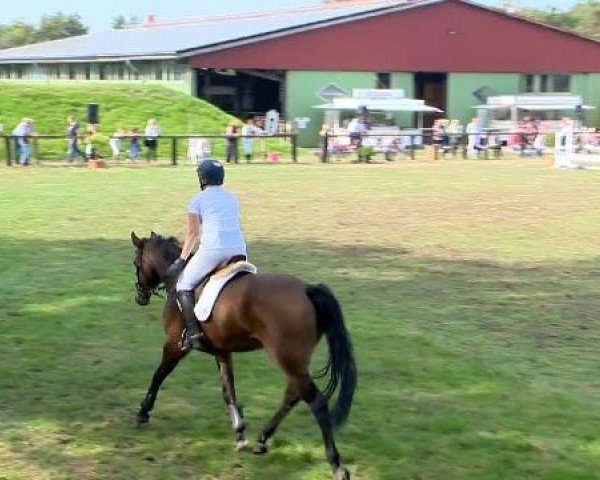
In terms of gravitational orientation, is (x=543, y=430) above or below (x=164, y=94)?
below

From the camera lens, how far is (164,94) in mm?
41938

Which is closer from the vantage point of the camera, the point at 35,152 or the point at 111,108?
the point at 35,152

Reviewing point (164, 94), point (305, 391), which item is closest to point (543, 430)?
point (305, 391)

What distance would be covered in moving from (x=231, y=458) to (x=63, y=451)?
103 centimetres

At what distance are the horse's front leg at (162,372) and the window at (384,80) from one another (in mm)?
42503

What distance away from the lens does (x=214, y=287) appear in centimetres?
613

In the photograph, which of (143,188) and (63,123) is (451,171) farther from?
(63,123)

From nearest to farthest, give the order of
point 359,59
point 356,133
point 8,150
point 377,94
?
point 8,150 → point 356,133 → point 377,94 → point 359,59

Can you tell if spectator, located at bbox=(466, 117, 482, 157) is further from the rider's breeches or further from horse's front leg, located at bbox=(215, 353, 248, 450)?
the rider's breeches

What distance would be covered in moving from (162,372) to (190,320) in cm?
62

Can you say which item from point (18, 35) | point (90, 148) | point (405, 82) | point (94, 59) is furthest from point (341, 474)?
point (18, 35)

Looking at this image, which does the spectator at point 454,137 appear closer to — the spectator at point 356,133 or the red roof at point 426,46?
the spectator at point 356,133

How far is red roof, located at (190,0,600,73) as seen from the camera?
45.2m

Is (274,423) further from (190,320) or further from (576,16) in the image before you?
(576,16)
